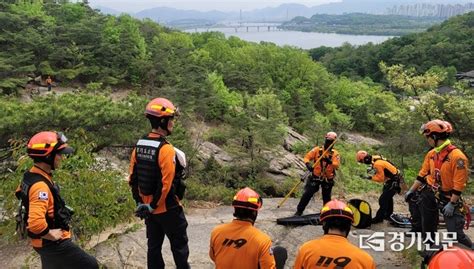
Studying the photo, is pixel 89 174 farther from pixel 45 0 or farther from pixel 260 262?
pixel 45 0

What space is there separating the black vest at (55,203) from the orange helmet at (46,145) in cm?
22

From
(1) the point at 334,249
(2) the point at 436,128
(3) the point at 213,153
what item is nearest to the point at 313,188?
(2) the point at 436,128

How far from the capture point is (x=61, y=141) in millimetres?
4305

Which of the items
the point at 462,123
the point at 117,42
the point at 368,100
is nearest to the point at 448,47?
the point at 368,100

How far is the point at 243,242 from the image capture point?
400 centimetres

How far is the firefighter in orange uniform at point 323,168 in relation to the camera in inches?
350

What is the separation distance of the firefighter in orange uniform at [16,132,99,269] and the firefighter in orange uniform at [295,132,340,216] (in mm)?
5522

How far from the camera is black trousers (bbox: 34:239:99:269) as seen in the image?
4.25 meters

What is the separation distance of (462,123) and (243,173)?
8.23 meters

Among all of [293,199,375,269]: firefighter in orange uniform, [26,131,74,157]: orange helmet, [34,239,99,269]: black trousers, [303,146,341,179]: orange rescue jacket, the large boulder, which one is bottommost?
the large boulder

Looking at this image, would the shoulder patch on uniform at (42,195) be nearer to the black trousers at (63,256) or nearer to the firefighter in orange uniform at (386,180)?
the black trousers at (63,256)

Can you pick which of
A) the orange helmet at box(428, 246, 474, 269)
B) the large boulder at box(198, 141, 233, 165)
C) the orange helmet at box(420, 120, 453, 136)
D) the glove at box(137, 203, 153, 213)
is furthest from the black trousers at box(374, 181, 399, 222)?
the large boulder at box(198, 141, 233, 165)

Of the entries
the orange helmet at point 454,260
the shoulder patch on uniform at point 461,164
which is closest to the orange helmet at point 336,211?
the orange helmet at point 454,260

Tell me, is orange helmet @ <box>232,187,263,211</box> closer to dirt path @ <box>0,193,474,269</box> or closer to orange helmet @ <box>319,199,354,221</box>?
orange helmet @ <box>319,199,354,221</box>
